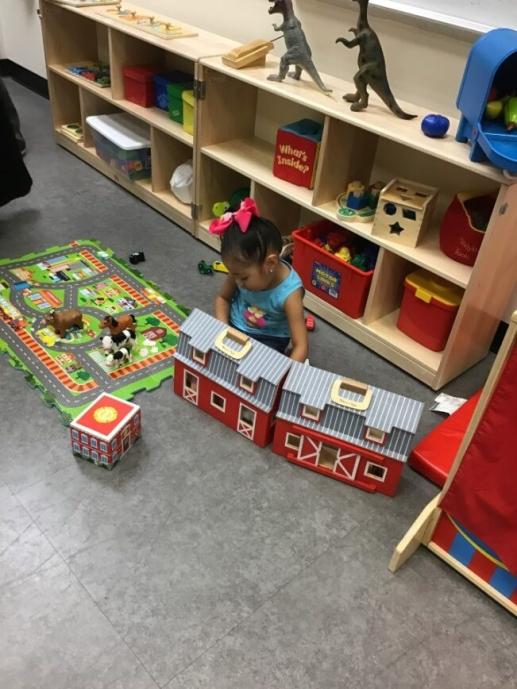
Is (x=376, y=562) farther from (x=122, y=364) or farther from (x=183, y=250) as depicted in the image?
(x=183, y=250)

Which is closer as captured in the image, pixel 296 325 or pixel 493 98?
pixel 493 98

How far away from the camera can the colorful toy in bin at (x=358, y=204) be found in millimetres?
2018

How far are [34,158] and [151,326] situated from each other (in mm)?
1663

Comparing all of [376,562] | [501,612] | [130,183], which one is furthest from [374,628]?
[130,183]

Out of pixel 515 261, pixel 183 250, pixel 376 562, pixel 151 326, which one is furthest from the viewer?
Answer: pixel 183 250

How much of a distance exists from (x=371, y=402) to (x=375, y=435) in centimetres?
8

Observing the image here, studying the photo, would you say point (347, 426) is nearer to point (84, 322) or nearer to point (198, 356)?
point (198, 356)

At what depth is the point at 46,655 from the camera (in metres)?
1.19

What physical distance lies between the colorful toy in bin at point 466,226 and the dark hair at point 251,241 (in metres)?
0.56

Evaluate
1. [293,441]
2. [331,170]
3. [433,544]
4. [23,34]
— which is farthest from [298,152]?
[23,34]

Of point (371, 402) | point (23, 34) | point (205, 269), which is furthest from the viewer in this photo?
point (23, 34)

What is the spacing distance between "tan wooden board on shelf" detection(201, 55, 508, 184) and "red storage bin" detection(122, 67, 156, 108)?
0.55m

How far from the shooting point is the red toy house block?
60.0 inches

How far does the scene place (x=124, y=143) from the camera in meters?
2.75
